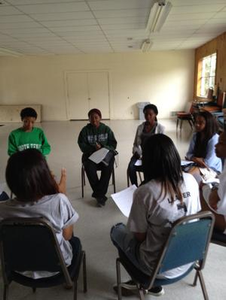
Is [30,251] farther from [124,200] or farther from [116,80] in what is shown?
[116,80]

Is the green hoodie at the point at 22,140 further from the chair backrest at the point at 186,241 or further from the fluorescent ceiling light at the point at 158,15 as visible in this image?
the fluorescent ceiling light at the point at 158,15

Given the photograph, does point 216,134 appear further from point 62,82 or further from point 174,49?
point 62,82

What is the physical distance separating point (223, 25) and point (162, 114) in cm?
445

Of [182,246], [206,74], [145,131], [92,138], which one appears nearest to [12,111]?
[206,74]

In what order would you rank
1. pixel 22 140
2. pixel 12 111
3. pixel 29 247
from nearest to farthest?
pixel 29 247, pixel 22 140, pixel 12 111

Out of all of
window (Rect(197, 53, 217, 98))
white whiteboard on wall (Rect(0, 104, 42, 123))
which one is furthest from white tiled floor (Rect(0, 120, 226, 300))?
white whiteboard on wall (Rect(0, 104, 42, 123))

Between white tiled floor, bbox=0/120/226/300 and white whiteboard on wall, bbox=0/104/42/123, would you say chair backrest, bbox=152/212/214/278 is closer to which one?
white tiled floor, bbox=0/120/226/300

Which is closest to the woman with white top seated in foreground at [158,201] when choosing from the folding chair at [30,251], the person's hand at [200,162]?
the folding chair at [30,251]

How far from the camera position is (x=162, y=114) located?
369 inches

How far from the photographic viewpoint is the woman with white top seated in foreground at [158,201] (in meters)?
1.10

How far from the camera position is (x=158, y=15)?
160 inches

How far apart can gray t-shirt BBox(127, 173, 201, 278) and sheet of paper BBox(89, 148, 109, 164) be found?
1.63 m

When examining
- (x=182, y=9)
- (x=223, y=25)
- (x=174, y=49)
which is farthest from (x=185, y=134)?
(x=174, y=49)

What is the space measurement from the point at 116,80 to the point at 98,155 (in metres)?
7.03
